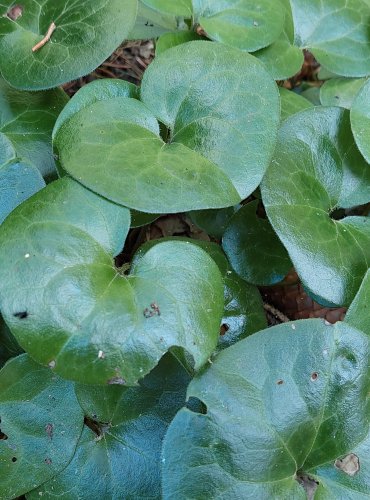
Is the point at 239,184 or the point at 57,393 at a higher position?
the point at 239,184

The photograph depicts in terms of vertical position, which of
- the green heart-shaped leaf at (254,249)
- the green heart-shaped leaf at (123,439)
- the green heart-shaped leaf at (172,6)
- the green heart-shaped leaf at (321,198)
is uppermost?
the green heart-shaped leaf at (172,6)

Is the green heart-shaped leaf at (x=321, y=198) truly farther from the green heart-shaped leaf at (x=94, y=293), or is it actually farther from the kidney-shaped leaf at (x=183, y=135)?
the green heart-shaped leaf at (x=94, y=293)

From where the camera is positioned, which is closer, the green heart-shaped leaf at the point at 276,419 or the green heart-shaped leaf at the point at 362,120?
the green heart-shaped leaf at the point at 276,419

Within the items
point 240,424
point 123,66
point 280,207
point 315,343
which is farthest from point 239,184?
point 123,66

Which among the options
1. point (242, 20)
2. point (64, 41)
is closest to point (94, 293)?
point (64, 41)

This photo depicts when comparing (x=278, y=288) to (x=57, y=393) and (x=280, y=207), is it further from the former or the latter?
(x=57, y=393)

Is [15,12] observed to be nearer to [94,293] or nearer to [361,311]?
[94,293]

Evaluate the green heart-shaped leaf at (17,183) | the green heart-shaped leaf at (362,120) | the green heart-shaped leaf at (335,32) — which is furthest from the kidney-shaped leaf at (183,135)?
the green heart-shaped leaf at (335,32)

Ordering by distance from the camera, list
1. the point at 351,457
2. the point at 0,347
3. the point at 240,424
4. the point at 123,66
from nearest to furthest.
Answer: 1. the point at 240,424
2. the point at 351,457
3. the point at 0,347
4. the point at 123,66
